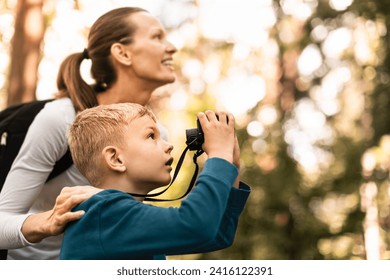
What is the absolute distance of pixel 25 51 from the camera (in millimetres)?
6402

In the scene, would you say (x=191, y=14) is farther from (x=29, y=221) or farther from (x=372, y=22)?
(x=29, y=221)

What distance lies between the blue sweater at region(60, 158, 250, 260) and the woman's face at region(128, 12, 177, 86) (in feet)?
3.79

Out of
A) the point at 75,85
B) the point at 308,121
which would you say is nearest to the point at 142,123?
the point at 75,85

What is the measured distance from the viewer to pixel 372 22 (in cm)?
718

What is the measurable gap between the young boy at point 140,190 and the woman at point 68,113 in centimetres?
10

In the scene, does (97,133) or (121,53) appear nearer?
(97,133)

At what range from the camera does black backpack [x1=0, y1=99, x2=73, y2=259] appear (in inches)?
95.8

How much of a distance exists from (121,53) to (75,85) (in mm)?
286

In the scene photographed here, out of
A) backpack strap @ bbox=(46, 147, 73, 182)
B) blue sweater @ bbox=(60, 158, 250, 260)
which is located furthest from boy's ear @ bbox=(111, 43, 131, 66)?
blue sweater @ bbox=(60, 158, 250, 260)

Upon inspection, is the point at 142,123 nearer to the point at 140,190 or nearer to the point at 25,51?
the point at 140,190

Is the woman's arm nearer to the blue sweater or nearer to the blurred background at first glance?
the blue sweater

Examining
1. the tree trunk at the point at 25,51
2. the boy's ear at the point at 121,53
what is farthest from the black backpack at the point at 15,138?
the tree trunk at the point at 25,51

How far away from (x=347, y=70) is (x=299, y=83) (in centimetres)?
91

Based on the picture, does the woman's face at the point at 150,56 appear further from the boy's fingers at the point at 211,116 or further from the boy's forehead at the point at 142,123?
the boy's fingers at the point at 211,116
